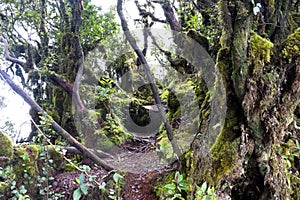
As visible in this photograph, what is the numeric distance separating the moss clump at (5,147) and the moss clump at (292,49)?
298 cm

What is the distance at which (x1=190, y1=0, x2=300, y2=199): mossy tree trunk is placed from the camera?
224 centimetres

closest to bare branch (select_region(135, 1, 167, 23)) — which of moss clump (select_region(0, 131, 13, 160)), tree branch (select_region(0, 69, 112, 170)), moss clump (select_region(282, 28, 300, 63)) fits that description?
tree branch (select_region(0, 69, 112, 170))

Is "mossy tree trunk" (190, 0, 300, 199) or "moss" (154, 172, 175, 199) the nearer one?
"mossy tree trunk" (190, 0, 300, 199)

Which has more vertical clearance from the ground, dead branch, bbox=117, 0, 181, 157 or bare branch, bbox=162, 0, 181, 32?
bare branch, bbox=162, 0, 181, 32

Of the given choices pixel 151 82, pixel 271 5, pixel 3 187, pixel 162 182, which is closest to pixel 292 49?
pixel 271 5

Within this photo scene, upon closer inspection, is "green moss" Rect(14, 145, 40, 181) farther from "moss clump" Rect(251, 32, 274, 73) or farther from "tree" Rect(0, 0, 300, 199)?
"moss clump" Rect(251, 32, 274, 73)

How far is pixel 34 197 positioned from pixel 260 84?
282 cm

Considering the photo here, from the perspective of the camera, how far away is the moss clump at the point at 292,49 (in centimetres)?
234

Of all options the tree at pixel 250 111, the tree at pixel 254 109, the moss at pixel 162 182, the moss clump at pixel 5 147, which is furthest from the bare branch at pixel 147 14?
the moss clump at pixel 5 147

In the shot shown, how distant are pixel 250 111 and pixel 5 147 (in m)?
2.57

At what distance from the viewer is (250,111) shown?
2250 millimetres

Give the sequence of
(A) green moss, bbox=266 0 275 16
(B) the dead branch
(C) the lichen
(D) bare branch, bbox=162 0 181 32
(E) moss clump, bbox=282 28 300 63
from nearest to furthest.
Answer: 1. (C) the lichen
2. (E) moss clump, bbox=282 28 300 63
3. (A) green moss, bbox=266 0 275 16
4. (B) the dead branch
5. (D) bare branch, bbox=162 0 181 32

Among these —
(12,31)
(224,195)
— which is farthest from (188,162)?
(12,31)

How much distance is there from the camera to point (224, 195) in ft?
7.24
